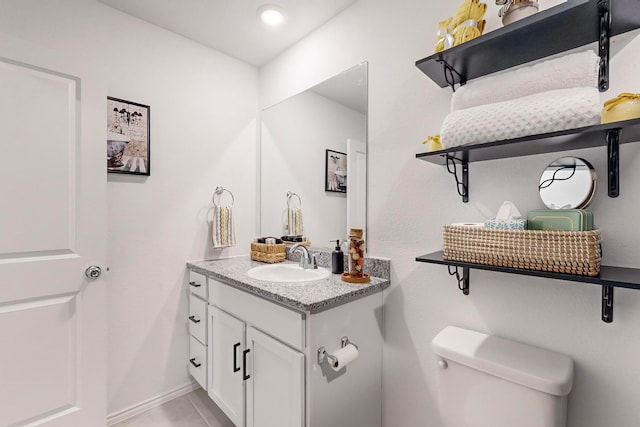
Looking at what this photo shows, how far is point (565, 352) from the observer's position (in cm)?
102

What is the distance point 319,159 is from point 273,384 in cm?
126

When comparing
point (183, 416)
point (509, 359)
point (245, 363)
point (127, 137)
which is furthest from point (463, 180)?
point (183, 416)

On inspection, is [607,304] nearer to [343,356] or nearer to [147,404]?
[343,356]

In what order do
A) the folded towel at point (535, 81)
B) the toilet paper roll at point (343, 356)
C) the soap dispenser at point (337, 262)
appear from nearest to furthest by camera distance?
the folded towel at point (535, 81) → the toilet paper roll at point (343, 356) → the soap dispenser at point (337, 262)

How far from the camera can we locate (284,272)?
1786 millimetres

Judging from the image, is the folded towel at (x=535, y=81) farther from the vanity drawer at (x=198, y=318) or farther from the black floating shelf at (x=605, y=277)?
the vanity drawer at (x=198, y=318)

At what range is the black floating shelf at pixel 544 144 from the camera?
0.78m

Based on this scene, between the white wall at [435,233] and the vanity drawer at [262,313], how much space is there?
1.77ft

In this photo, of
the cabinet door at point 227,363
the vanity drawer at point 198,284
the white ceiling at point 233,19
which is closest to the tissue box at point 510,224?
the cabinet door at point 227,363

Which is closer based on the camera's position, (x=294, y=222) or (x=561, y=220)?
(x=561, y=220)

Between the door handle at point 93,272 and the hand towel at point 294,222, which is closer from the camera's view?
the door handle at point 93,272

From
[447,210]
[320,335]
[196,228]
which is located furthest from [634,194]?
[196,228]

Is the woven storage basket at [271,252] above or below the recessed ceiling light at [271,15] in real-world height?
below

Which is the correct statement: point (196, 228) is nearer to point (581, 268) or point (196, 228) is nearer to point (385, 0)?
point (385, 0)
